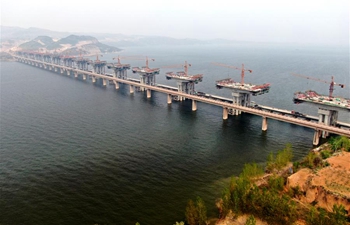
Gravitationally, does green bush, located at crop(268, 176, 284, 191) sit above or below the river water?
above

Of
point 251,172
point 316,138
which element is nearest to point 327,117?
point 316,138

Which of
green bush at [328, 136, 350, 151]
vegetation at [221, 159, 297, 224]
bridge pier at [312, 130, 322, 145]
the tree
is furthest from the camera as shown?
bridge pier at [312, 130, 322, 145]

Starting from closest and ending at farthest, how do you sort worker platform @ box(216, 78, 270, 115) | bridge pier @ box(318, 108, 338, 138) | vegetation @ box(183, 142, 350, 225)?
vegetation @ box(183, 142, 350, 225) < bridge pier @ box(318, 108, 338, 138) < worker platform @ box(216, 78, 270, 115)

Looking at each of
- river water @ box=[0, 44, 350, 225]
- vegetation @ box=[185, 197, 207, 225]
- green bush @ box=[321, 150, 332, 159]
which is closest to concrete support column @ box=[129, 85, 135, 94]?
river water @ box=[0, 44, 350, 225]

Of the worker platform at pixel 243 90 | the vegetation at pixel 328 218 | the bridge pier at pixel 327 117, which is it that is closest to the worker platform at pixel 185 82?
the worker platform at pixel 243 90

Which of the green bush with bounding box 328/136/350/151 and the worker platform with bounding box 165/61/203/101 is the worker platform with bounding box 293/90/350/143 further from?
the worker platform with bounding box 165/61/203/101

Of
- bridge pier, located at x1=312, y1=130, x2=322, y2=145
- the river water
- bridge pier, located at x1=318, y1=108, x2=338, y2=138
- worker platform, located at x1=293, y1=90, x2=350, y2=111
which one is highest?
worker platform, located at x1=293, y1=90, x2=350, y2=111

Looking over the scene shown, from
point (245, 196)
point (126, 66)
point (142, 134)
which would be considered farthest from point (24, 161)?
point (126, 66)

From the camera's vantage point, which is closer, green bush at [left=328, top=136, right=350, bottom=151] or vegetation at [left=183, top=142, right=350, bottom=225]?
vegetation at [left=183, top=142, right=350, bottom=225]
